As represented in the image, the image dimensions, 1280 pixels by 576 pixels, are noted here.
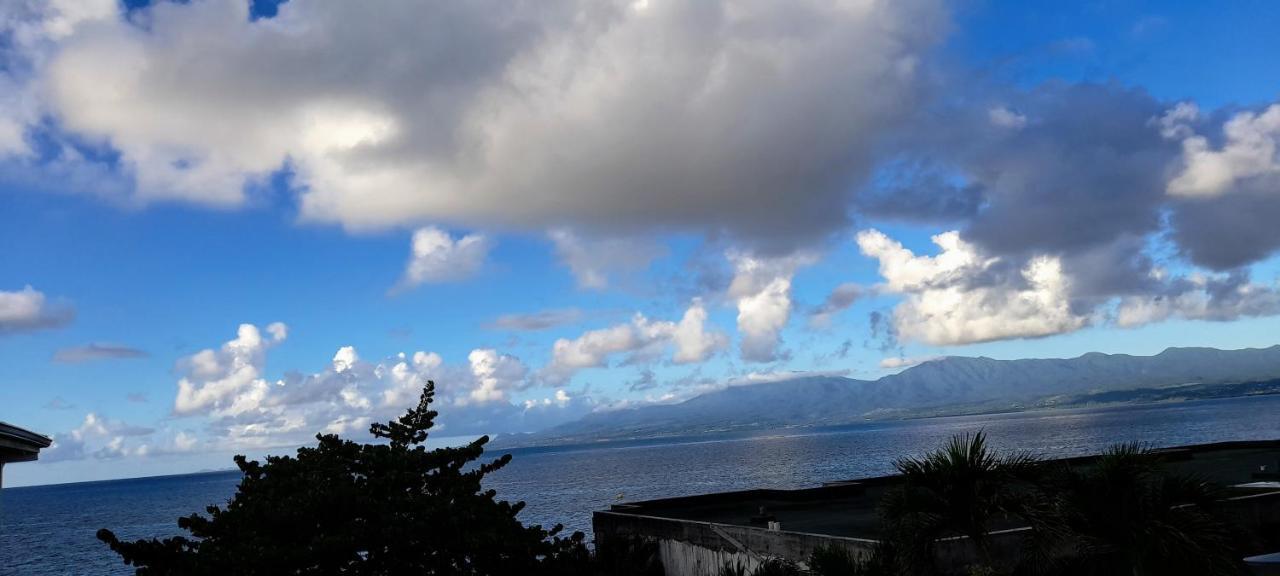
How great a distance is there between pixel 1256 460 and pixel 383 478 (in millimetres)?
35354

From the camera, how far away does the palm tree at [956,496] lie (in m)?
12.9

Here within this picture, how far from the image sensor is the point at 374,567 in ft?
51.9

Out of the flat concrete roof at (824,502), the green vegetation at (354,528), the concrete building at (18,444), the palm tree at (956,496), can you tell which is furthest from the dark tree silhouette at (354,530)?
the flat concrete roof at (824,502)

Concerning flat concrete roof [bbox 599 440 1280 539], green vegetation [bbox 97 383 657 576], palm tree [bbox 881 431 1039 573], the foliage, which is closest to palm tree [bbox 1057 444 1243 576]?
palm tree [bbox 881 431 1039 573]

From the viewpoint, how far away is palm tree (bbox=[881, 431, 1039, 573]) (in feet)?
42.4

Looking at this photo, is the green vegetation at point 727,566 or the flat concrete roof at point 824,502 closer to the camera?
the green vegetation at point 727,566

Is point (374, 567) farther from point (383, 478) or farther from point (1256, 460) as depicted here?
point (1256, 460)

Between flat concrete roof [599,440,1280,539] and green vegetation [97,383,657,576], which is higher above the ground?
green vegetation [97,383,657,576]

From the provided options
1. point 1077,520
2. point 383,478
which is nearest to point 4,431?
point 383,478

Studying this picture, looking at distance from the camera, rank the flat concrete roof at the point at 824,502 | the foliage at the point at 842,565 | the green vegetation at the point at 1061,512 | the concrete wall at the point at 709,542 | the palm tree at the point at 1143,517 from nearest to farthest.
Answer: the palm tree at the point at 1143,517, the green vegetation at the point at 1061,512, the foliage at the point at 842,565, the concrete wall at the point at 709,542, the flat concrete roof at the point at 824,502

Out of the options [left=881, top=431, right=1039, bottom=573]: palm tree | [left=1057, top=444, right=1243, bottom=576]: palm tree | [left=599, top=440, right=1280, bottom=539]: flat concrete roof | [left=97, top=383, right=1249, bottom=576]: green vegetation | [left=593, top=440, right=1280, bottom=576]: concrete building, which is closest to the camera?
[left=1057, top=444, right=1243, bottom=576]: palm tree

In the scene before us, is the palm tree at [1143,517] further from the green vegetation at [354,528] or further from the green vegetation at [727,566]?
the green vegetation at [354,528]

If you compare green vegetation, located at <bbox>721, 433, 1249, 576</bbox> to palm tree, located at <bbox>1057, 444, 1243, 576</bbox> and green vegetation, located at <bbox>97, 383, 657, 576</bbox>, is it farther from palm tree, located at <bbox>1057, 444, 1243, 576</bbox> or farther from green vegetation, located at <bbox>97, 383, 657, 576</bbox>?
green vegetation, located at <bbox>97, 383, 657, 576</bbox>

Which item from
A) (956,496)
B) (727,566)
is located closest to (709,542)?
(727,566)
